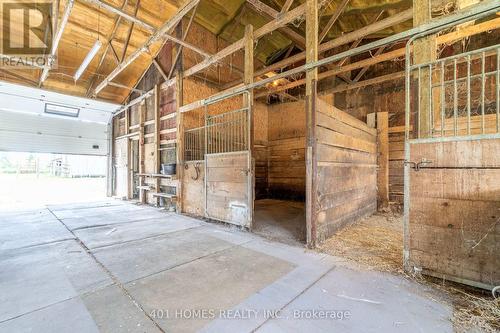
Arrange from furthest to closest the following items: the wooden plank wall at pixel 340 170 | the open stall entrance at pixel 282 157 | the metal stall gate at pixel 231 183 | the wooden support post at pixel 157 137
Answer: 1. the open stall entrance at pixel 282 157
2. the wooden support post at pixel 157 137
3. the metal stall gate at pixel 231 183
4. the wooden plank wall at pixel 340 170

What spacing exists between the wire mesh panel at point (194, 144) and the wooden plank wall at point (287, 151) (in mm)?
2985

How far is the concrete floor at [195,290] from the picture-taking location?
1.41 m

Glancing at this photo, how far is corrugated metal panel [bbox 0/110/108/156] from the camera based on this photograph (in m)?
7.46

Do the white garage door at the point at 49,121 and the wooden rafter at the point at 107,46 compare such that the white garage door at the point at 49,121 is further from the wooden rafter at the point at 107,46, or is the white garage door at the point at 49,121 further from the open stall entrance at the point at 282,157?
the open stall entrance at the point at 282,157

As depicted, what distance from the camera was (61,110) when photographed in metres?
7.88

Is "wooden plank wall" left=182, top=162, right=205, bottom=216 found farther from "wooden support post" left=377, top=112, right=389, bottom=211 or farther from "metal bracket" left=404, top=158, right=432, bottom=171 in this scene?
"wooden support post" left=377, top=112, right=389, bottom=211

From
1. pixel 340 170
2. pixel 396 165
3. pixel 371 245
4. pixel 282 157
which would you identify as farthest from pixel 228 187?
pixel 396 165

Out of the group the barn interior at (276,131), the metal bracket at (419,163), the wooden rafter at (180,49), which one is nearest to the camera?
the barn interior at (276,131)

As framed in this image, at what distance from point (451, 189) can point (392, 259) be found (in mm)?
969

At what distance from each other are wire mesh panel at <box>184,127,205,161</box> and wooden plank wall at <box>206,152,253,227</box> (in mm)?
1103

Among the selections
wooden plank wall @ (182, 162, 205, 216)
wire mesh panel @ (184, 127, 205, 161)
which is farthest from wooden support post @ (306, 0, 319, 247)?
wire mesh panel @ (184, 127, 205, 161)

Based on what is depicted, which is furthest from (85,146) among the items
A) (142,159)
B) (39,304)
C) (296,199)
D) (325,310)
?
(325,310)

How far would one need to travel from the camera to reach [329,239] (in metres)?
3.07

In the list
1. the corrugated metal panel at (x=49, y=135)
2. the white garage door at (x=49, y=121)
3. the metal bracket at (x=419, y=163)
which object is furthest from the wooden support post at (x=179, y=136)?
the corrugated metal panel at (x=49, y=135)
